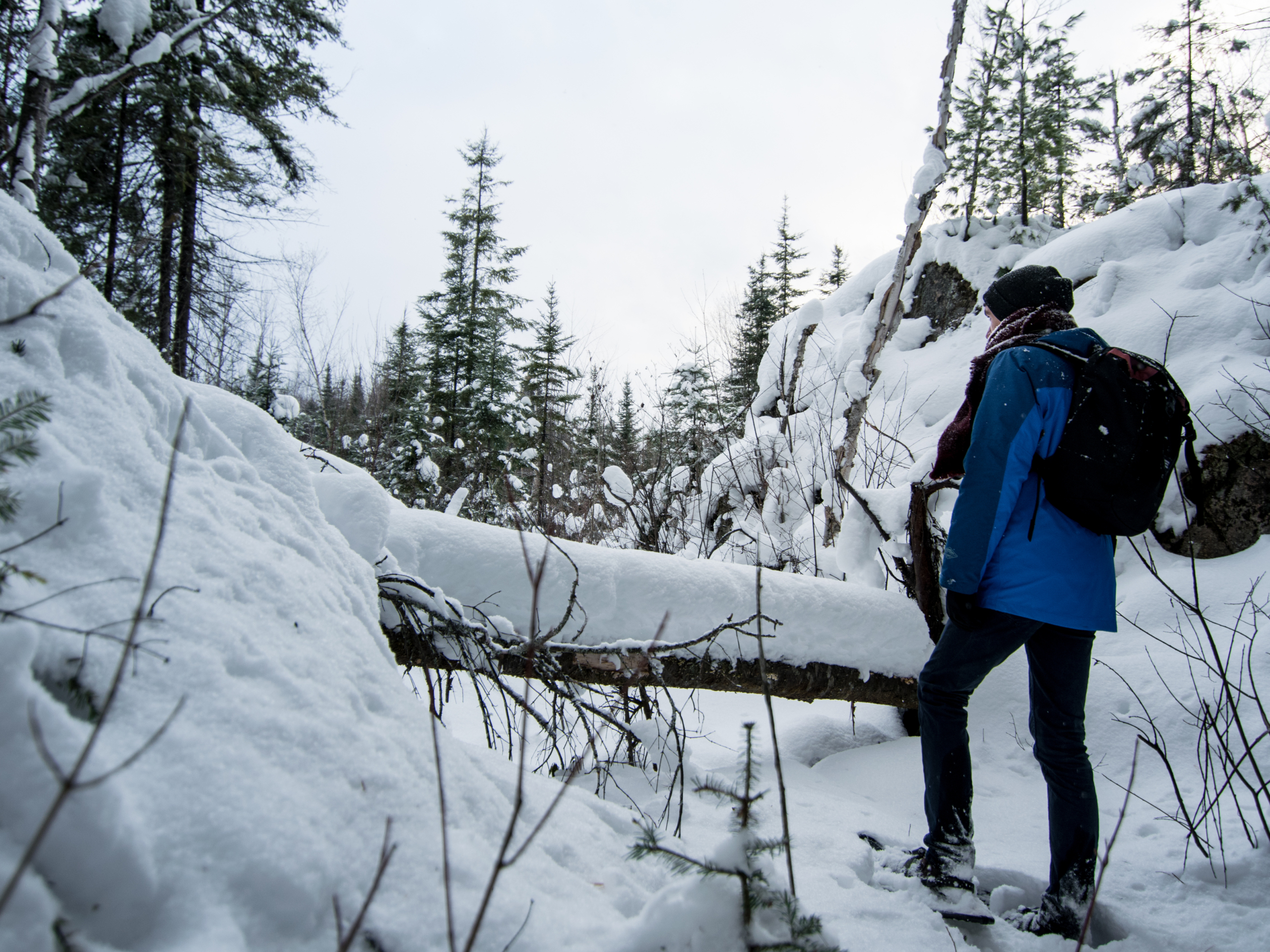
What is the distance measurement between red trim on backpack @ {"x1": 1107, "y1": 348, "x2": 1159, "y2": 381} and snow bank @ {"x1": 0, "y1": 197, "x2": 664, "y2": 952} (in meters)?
1.94

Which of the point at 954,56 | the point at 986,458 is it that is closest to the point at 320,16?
the point at 954,56

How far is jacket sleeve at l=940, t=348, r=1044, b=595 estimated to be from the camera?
1793 mm

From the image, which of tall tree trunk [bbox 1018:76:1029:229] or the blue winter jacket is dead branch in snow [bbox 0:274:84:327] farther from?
tall tree trunk [bbox 1018:76:1029:229]

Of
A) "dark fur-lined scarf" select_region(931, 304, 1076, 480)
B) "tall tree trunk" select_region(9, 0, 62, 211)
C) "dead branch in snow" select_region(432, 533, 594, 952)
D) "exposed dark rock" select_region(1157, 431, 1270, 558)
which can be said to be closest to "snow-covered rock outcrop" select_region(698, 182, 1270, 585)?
"exposed dark rock" select_region(1157, 431, 1270, 558)

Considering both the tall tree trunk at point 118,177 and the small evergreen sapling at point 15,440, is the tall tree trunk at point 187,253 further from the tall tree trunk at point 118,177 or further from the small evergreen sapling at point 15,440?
the small evergreen sapling at point 15,440

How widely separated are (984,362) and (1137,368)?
418 millimetres

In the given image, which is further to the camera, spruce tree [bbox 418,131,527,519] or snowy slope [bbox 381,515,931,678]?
spruce tree [bbox 418,131,527,519]

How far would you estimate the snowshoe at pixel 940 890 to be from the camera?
1.73 m

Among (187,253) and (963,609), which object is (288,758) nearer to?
(963,609)

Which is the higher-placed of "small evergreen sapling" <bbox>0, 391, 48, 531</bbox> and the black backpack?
the black backpack

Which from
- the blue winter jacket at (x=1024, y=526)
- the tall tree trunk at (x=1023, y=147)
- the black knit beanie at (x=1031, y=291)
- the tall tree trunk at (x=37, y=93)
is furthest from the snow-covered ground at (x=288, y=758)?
the tall tree trunk at (x=1023, y=147)

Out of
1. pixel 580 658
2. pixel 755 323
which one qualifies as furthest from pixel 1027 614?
pixel 755 323

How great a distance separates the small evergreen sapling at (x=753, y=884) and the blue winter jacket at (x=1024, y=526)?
1266mm

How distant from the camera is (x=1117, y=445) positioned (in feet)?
5.68
